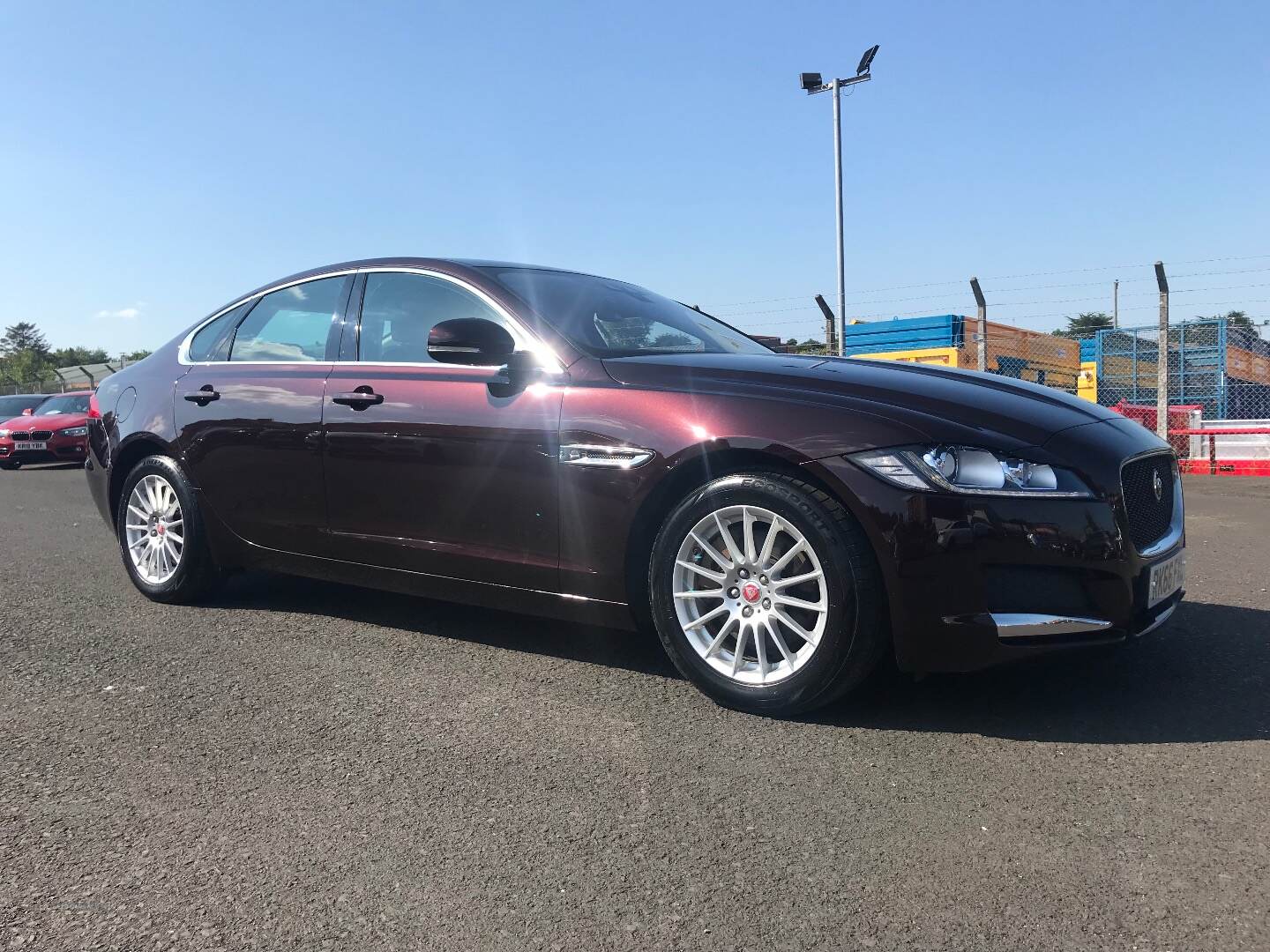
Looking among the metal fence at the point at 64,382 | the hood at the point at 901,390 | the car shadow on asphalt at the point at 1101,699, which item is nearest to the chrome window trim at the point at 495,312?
the hood at the point at 901,390

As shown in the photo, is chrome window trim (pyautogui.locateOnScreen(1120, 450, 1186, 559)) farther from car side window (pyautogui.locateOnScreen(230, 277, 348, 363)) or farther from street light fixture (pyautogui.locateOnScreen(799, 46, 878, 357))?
street light fixture (pyautogui.locateOnScreen(799, 46, 878, 357))

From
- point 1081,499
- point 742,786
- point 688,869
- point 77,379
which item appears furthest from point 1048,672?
point 77,379

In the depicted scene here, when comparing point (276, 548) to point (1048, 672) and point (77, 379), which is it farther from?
point (77, 379)

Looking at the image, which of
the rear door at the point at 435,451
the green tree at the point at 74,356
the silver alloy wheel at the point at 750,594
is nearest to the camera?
the silver alloy wheel at the point at 750,594

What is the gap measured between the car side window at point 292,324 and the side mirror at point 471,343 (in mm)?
912

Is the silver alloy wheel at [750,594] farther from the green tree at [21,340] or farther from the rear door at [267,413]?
the green tree at [21,340]

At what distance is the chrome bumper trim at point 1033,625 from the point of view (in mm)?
2908

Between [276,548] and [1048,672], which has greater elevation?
[276,548]

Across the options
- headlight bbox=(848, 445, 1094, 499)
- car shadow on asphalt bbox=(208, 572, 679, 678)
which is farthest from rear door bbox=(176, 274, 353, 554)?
headlight bbox=(848, 445, 1094, 499)

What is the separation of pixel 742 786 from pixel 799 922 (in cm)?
66

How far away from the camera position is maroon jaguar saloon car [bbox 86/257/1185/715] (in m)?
2.96

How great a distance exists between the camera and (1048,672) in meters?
3.63

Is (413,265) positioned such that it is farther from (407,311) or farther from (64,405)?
(64,405)

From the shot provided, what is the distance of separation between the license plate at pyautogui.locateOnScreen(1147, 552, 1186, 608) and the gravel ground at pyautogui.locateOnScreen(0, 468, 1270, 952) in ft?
1.13
